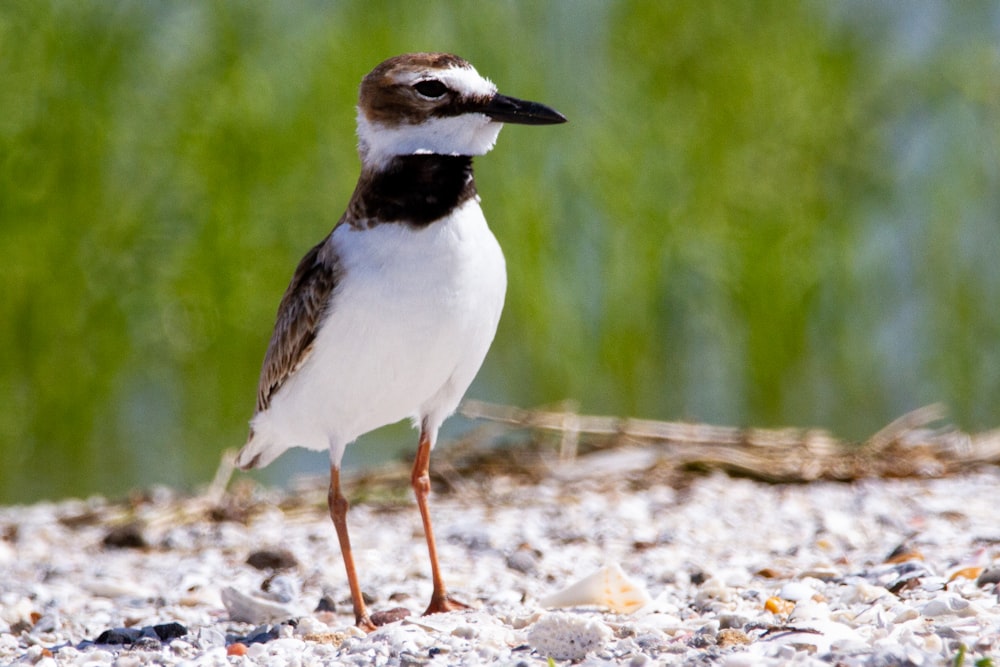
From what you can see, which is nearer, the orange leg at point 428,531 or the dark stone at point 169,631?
the dark stone at point 169,631

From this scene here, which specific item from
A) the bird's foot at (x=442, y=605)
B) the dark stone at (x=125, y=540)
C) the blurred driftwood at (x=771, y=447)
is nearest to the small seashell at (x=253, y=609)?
the bird's foot at (x=442, y=605)

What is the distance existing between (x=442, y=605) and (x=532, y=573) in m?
0.72

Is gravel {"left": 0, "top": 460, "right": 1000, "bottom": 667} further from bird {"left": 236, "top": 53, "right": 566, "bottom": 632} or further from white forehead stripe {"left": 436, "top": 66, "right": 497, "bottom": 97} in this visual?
white forehead stripe {"left": 436, "top": 66, "right": 497, "bottom": 97}

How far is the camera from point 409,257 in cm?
401

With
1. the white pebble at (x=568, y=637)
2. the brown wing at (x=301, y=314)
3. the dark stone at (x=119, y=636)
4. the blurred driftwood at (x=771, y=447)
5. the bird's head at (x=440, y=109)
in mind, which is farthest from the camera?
the blurred driftwood at (x=771, y=447)

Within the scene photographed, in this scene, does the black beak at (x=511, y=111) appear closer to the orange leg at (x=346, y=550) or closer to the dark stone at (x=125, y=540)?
the orange leg at (x=346, y=550)

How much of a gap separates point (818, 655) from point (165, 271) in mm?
6169

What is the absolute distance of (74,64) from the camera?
833 cm

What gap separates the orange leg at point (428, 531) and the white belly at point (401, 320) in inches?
13.3

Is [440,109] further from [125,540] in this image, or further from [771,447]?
[771,447]

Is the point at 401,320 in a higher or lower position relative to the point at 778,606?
higher

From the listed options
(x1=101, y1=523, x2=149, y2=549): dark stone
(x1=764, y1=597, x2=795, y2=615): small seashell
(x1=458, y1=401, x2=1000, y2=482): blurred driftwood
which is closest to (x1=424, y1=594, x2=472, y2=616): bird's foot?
(x1=764, y1=597, x2=795, y2=615): small seashell

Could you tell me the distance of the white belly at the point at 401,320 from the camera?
13.2ft

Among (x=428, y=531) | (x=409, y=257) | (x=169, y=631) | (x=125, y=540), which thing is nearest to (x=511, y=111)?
(x=409, y=257)
